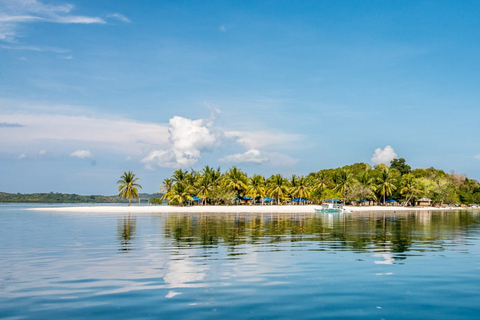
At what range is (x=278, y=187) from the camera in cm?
12781

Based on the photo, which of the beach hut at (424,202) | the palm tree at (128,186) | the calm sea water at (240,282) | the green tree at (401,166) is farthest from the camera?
the green tree at (401,166)

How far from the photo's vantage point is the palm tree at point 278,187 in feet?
420

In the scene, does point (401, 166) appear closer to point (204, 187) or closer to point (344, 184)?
point (344, 184)

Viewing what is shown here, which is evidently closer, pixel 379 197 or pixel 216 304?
pixel 216 304

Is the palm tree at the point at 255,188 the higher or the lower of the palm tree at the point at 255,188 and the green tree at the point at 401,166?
the lower

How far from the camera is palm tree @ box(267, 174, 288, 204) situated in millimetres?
128062

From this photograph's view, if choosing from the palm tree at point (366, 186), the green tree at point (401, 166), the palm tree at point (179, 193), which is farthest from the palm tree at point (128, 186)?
the green tree at point (401, 166)

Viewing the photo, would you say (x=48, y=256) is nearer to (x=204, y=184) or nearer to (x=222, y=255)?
(x=222, y=255)

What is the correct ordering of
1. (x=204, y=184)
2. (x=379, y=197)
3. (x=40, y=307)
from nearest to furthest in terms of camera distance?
(x=40, y=307), (x=204, y=184), (x=379, y=197)

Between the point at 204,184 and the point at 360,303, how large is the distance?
344 ft

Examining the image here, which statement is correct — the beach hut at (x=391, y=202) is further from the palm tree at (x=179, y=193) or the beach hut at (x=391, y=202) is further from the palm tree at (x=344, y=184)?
the palm tree at (x=179, y=193)

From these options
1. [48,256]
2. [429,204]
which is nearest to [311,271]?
[48,256]

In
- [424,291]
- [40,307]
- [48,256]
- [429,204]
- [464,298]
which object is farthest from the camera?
[429,204]

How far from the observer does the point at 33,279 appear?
16.3m
